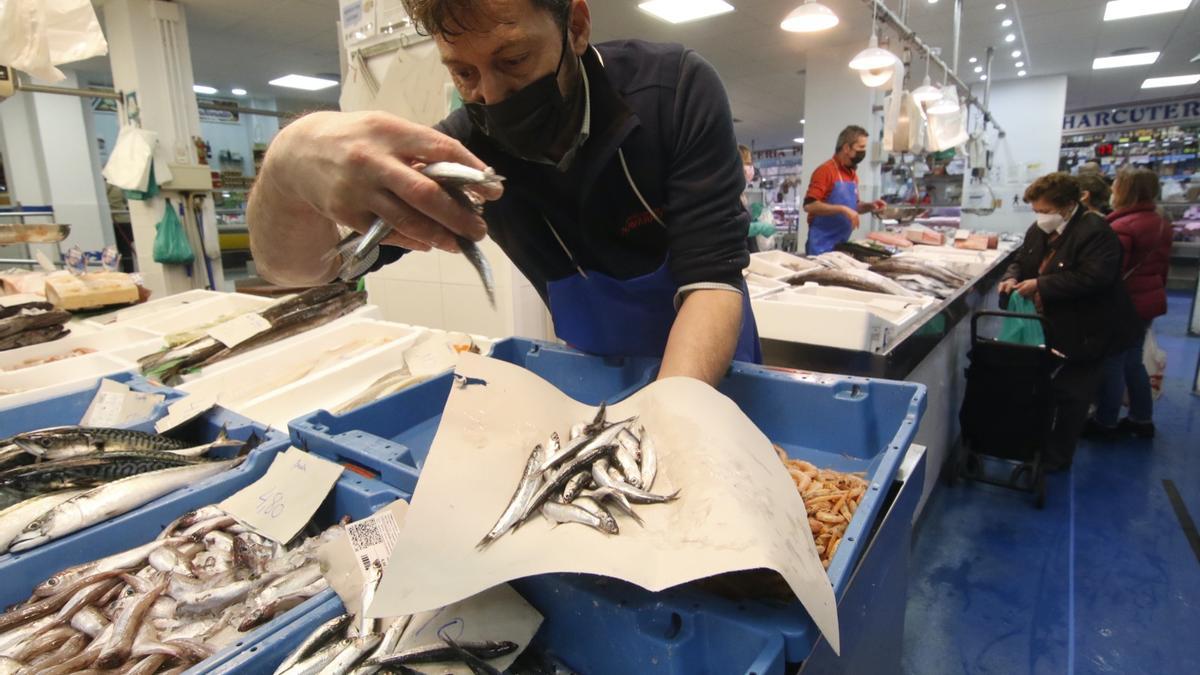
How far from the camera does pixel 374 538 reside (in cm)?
113

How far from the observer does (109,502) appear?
1415 millimetres

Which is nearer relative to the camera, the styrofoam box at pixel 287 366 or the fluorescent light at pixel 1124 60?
the styrofoam box at pixel 287 366

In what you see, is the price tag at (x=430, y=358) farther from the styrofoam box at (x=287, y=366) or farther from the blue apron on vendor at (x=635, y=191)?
the blue apron on vendor at (x=635, y=191)

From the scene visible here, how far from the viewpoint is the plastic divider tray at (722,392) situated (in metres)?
0.83

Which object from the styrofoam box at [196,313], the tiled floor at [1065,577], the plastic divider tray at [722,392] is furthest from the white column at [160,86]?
the tiled floor at [1065,577]

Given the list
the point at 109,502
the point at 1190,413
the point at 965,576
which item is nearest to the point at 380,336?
the point at 109,502

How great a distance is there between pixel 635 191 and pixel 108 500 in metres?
1.50

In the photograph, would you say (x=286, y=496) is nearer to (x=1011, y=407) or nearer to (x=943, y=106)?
(x=1011, y=407)

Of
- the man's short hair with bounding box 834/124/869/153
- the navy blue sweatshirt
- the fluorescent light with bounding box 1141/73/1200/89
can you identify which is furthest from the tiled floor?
the fluorescent light with bounding box 1141/73/1200/89

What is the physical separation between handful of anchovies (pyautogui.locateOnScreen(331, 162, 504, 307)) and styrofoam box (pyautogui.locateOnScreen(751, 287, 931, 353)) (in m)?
1.93

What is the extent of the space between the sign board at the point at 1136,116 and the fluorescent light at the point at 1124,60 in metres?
3.10

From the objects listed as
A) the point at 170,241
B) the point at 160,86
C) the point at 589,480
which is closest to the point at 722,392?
the point at 589,480

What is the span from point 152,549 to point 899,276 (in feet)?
14.6

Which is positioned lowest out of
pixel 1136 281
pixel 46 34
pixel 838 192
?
pixel 1136 281
